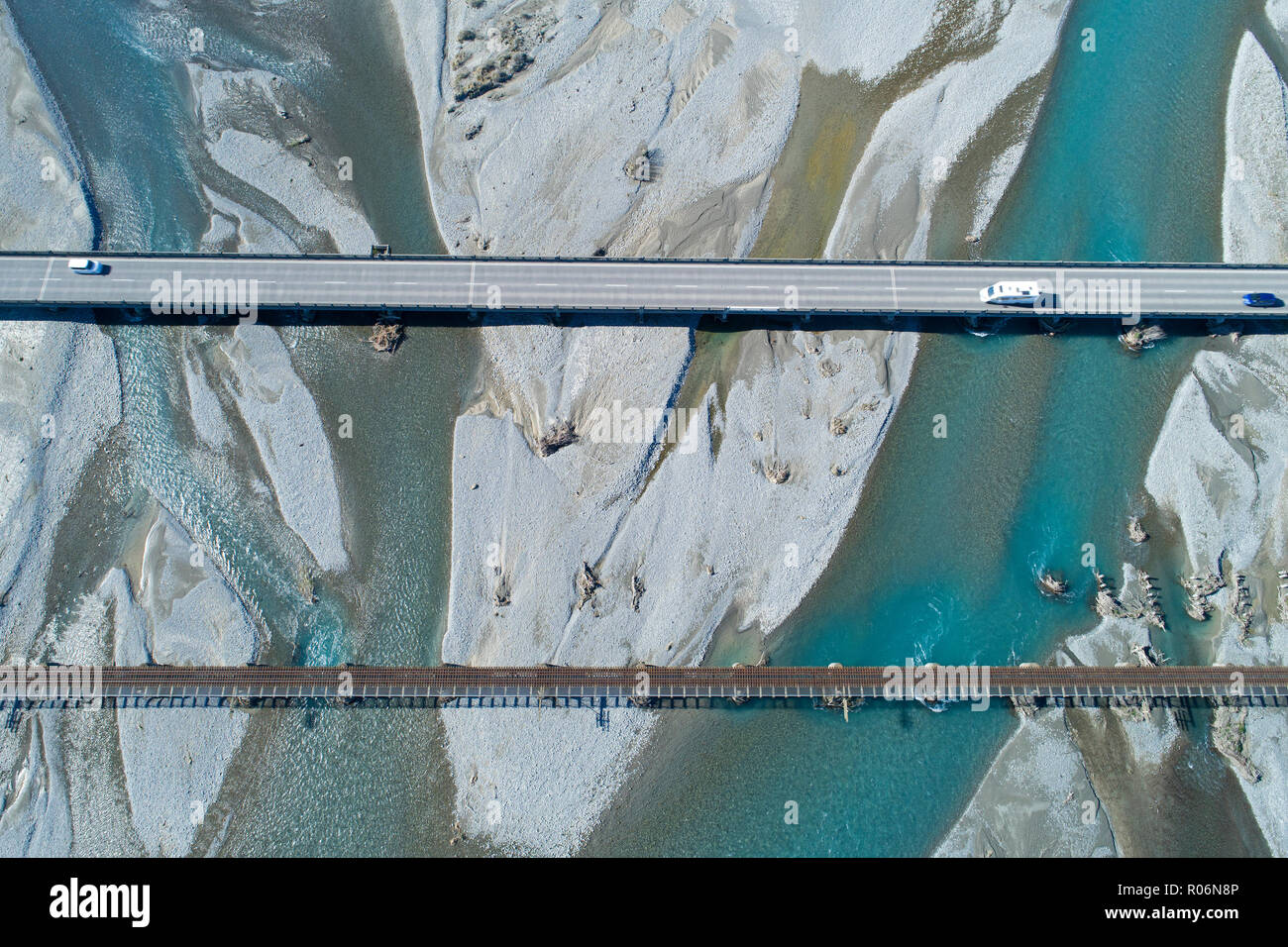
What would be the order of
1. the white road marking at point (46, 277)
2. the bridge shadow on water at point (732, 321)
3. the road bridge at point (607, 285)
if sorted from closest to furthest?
the white road marking at point (46, 277), the road bridge at point (607, 285), the bridge shadow on water at point (732, 321)

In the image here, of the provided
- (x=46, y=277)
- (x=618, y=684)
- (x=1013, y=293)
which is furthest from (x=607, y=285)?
(x=46, y=277)

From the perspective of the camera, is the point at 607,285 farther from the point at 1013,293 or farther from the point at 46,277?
the point at 46,277

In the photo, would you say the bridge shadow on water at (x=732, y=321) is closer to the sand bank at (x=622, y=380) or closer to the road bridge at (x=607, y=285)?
the road bridge at (x=607, y=285)

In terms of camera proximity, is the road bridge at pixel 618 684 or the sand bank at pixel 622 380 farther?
the sand bank at pixel 622 380

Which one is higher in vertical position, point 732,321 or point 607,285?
point 607,285

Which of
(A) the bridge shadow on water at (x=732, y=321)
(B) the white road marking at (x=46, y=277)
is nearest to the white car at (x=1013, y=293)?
(A) the bridge shadow on water at (x=732, y=321)
